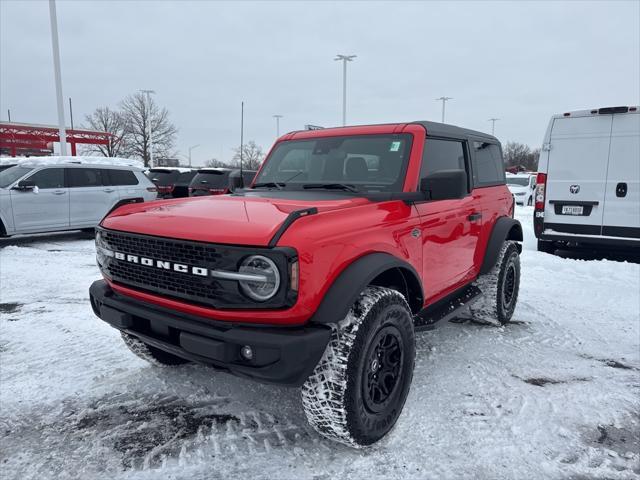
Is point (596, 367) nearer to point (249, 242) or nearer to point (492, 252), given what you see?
point (492, 252)

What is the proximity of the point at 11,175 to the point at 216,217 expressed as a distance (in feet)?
28.6

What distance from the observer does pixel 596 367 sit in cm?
379

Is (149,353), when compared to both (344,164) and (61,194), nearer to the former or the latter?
(344,164)

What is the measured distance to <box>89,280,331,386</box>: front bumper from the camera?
2.16m

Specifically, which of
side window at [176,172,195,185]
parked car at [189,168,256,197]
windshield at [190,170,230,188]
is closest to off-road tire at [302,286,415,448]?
parked car at [189,168,256,197]

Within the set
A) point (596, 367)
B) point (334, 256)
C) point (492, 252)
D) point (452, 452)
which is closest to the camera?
point (334, 256)

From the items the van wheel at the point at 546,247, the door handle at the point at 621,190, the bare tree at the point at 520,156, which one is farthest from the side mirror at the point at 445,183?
→ the bare tree at the point at 520,156

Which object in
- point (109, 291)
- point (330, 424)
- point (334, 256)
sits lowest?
point (330, 424)

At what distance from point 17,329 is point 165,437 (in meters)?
2.66

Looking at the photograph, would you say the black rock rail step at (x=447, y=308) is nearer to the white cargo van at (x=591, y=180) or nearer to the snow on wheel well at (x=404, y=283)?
the snow on wheel well at (x=404, y=283)

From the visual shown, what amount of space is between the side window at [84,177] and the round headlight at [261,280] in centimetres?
914

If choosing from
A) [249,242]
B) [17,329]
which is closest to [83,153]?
[17,329]

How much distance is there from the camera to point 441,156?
3730 mm

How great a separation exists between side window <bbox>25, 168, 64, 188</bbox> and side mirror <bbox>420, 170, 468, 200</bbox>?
8.96 m
